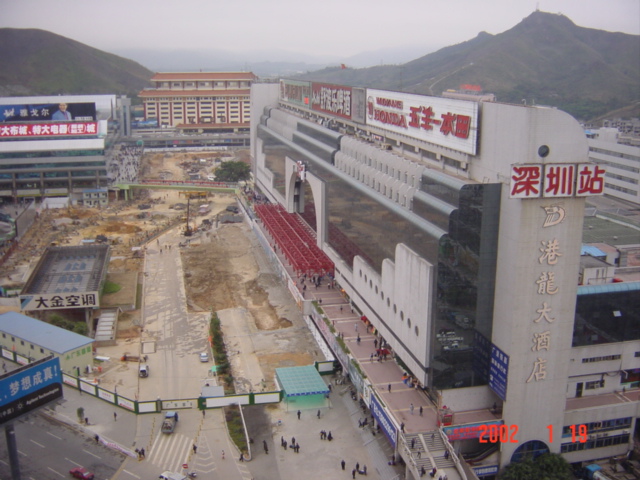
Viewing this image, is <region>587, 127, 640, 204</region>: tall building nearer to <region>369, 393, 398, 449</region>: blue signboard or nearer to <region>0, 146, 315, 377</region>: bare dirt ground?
<region>0, 146, 315, 377</region>: bare dirt ground

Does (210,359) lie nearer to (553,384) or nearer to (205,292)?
(205,292)

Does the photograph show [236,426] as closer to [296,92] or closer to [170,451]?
[170,451]

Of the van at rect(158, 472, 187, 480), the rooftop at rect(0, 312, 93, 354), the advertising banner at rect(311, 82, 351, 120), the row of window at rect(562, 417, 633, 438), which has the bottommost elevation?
the van at rect(158, 472, 187, 480)

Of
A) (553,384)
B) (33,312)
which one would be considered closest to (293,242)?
(33,312)

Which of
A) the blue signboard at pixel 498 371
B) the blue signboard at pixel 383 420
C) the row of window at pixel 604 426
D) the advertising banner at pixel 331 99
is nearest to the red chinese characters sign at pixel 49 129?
the advertising banner at pixel 331 99

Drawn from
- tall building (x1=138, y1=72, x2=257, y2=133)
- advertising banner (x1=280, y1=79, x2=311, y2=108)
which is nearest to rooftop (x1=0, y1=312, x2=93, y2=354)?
advertising banner (x1=280, y1=79, x2=311, y2=108)

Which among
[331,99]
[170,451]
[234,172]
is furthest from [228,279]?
[234,172]

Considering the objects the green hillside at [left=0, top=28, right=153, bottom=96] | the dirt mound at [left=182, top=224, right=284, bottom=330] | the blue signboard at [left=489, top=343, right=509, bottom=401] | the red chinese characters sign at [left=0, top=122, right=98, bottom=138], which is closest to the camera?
the blue signboard at [left=489, top=343, right=509, bottom=401]
